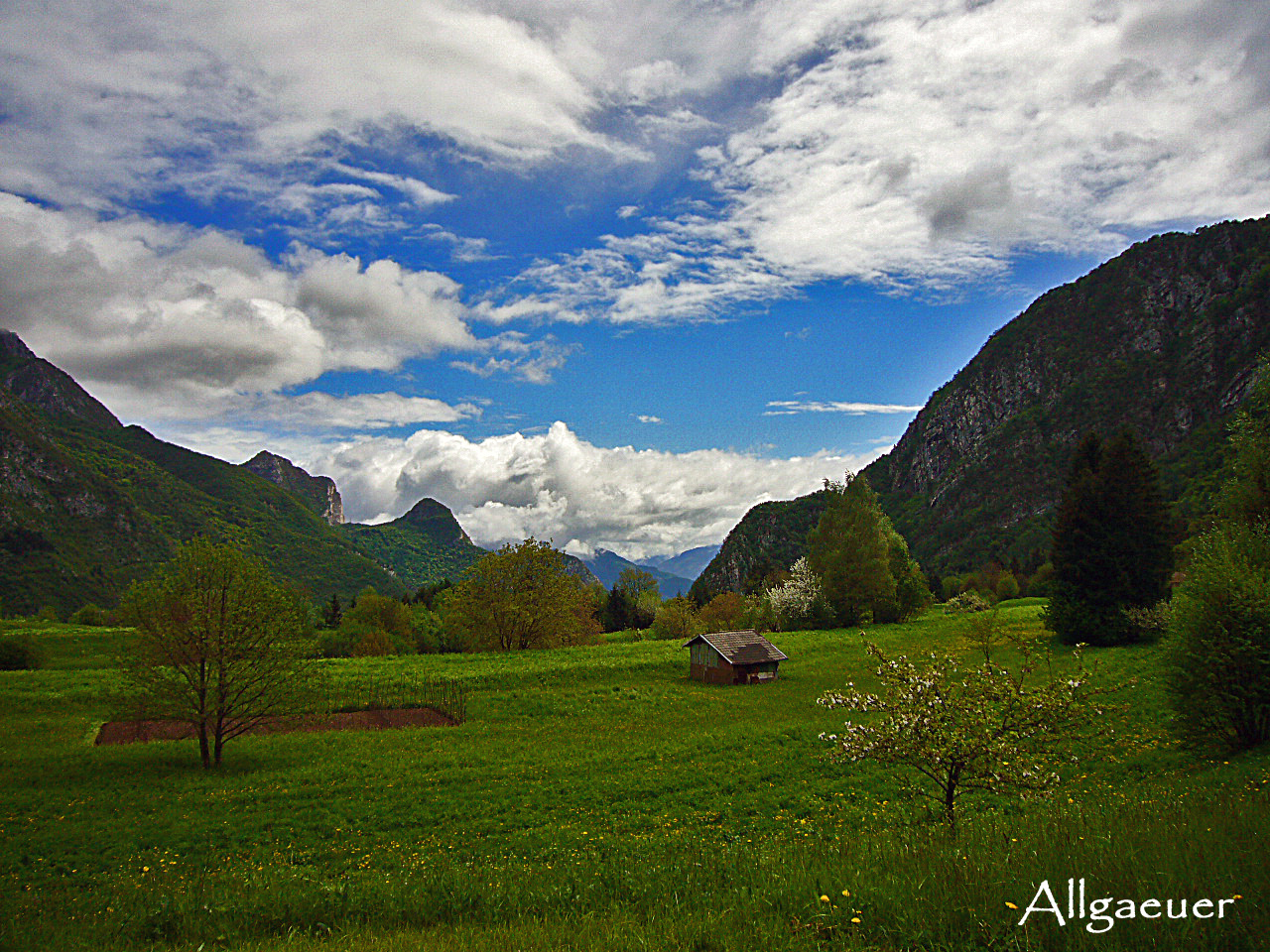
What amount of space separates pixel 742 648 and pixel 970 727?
A: 126ft

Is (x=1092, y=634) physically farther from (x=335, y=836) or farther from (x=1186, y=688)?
(x=335, y=836)

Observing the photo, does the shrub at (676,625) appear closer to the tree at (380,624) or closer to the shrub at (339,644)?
the tree at (380,624)

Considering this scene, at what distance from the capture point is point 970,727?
10.0m

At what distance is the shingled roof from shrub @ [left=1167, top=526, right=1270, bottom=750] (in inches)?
1157

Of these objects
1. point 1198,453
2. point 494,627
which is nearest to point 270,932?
point 494,627

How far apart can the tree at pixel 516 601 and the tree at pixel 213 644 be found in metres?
35.2

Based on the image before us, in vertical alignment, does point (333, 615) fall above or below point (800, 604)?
below

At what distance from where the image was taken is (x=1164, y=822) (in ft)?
23.6

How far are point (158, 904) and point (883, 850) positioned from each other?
8.24 metres

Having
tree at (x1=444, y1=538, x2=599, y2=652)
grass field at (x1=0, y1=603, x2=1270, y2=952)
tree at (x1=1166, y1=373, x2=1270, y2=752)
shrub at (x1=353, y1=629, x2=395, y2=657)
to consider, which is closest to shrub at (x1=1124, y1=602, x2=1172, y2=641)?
grass field at (x1=0, y1=603, x2=1270, y2=952)

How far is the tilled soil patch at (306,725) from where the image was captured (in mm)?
33188

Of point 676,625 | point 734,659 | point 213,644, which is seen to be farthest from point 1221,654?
point 676,625

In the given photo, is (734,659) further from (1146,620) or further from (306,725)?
(306,725)

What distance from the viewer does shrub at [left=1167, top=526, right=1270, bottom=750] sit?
16578 mm
